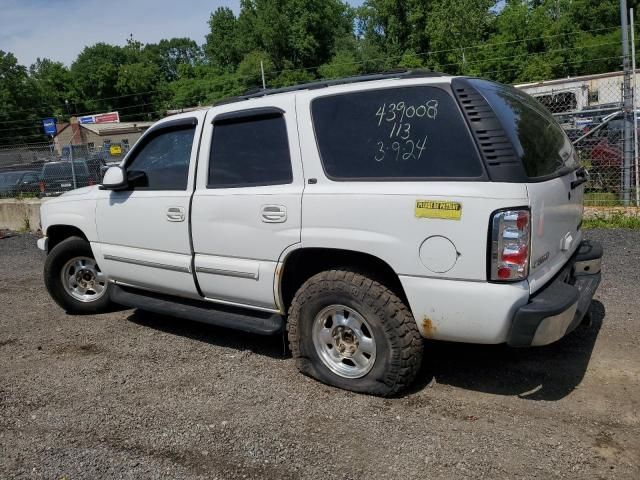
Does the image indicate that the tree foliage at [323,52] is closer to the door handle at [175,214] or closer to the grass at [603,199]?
the grass at [603,199]

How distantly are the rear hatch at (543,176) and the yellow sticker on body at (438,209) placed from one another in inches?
15.4

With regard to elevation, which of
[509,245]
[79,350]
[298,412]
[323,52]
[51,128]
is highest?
[323,52]

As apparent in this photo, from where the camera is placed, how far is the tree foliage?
4559 centimetres

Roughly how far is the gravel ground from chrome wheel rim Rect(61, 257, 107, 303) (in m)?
0.76

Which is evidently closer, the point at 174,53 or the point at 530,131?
the point at 530,131

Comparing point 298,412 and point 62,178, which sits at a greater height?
point 62,178

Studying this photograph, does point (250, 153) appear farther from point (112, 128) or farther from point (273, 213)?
point (112, 128)

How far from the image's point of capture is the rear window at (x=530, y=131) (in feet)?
10.5

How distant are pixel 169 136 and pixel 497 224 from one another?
2862 millimetres

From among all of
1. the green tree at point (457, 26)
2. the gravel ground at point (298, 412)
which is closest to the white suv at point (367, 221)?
the gravel ground at point (298, 412)

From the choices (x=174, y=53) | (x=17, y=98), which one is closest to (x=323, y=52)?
(x=17, y=98)

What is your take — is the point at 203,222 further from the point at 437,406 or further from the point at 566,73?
the point at 566,73

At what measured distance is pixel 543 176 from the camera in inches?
128

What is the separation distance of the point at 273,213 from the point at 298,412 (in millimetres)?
1301
